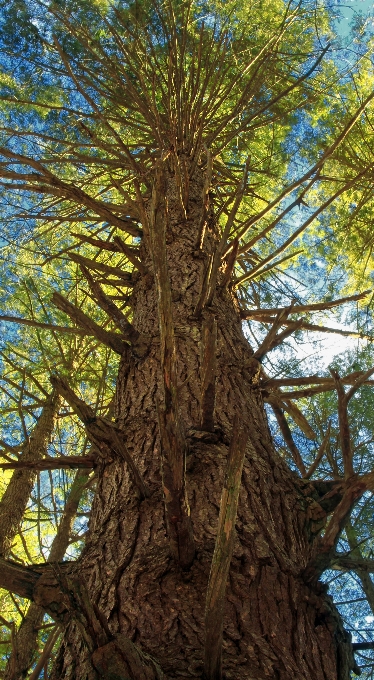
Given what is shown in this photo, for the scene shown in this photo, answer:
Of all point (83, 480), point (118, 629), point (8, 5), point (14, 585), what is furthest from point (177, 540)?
point (8, 5)

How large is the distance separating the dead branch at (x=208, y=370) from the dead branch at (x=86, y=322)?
0.47 metres

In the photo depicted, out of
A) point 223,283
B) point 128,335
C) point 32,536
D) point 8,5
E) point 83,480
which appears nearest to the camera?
point 128,335

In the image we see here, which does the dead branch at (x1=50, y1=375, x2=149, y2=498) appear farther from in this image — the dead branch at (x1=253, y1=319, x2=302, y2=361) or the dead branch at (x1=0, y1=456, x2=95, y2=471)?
the dead branch at (x1=253, y1=319, x2=302, y2=361)

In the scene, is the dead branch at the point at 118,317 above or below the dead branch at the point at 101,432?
above

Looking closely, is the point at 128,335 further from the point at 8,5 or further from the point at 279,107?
the point at 8,5

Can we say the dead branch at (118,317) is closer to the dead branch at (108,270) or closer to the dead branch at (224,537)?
the dead branch at (108,270)

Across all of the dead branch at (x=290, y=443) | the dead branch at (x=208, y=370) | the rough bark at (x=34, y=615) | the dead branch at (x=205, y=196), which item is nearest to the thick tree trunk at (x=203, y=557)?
the dead branch at (x=208, y=370)

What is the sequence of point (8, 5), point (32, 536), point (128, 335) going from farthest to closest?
1. point (32, 536)
2. point (8, 5)
3. point (128, 335)

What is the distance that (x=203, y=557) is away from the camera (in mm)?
1301

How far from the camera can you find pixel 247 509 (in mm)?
1477

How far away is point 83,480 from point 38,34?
3.85 metres

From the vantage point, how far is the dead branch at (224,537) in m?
0.89

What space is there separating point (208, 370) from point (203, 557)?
1.39 feet

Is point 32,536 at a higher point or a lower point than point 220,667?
higher
